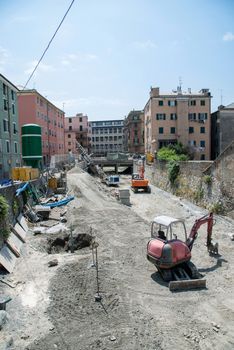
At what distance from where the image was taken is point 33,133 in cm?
3181

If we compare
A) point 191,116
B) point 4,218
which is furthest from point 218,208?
point 191,116

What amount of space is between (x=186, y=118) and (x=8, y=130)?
3263 centimetres

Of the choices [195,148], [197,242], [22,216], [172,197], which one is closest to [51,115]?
[195,148]

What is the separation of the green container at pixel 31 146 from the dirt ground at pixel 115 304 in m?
14.4

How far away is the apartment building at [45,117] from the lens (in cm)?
4769

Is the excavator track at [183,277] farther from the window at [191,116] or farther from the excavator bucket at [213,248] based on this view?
the window at [191,116]

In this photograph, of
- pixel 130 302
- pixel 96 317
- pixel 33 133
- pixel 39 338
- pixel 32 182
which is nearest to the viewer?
pixel 39 338

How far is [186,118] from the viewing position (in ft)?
190

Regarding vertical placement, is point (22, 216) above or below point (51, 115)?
below

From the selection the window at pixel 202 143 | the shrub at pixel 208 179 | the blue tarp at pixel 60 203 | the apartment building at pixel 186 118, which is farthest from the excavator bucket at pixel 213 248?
the window at pixel 202 143

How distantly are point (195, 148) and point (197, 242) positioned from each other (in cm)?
4056

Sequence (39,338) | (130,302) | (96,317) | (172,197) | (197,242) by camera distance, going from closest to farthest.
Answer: (39,338), (96,317), (130,302), (197,242), (172,197)

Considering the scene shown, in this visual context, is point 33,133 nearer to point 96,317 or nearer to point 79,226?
point 79,226

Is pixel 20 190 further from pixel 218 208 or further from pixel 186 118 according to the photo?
pixel 186 118
